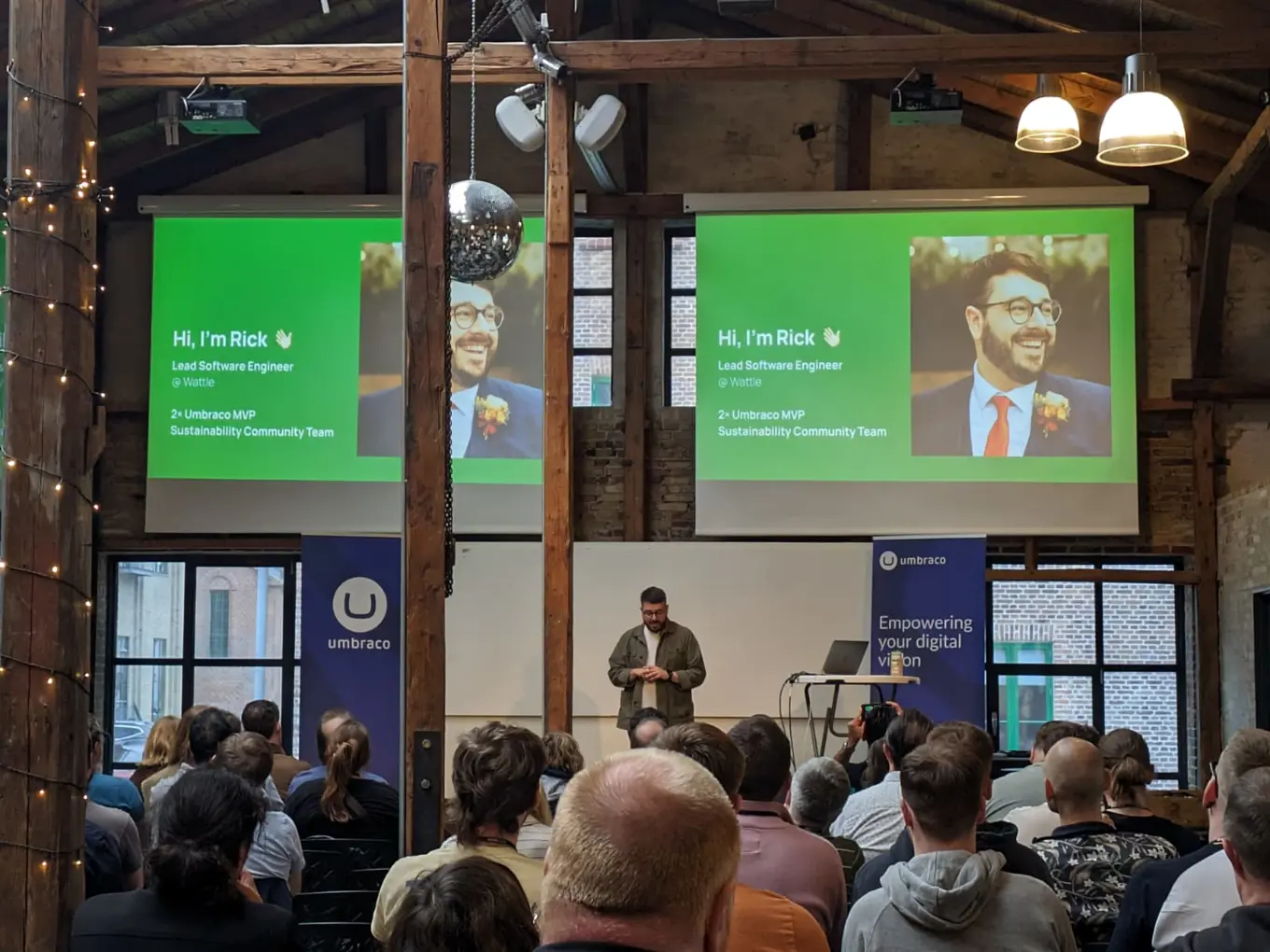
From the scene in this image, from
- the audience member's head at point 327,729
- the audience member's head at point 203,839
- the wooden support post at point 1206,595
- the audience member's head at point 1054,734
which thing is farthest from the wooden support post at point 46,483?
the wooden support post at point 1206,595

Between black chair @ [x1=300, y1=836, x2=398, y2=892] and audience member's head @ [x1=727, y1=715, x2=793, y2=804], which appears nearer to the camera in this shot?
audience member's head @ [x1=727, y1=715, x2=793, y2=804]

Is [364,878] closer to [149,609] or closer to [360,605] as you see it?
[360,605]

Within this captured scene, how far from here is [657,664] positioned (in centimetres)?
905

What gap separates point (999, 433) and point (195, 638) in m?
6.26

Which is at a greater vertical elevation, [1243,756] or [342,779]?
[1243,756]

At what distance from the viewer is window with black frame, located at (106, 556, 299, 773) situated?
11586 millimetres

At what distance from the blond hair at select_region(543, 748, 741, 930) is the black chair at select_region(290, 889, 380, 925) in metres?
3.04

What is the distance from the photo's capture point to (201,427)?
36.7 feet

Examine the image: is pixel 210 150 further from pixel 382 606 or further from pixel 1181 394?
pixel 1181 394

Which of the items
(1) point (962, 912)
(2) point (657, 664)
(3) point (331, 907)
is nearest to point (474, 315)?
(2) point (657, 664)

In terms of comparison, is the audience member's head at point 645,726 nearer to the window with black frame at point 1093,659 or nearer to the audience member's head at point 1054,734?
the audience member's head at point 1054,734

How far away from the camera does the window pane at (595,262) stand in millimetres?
11734

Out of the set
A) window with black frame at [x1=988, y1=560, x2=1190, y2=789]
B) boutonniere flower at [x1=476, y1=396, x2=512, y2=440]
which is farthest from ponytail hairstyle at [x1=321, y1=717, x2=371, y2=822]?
window with black frame at [x1=988, y1=560, x2=1190, y2=789]

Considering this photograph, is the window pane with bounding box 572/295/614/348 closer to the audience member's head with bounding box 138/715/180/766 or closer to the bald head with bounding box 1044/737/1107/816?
the audience member's head with bounding box 138/715/180/766
